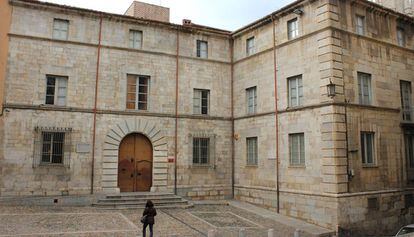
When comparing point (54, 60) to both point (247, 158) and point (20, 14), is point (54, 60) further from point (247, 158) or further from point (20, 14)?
point (247, 158)

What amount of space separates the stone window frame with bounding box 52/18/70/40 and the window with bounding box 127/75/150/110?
3397 millimetres

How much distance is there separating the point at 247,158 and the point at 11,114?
10863 mm

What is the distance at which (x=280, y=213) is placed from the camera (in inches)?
618

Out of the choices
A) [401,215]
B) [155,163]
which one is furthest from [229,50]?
[401,215]

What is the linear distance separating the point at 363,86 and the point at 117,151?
11.2 m

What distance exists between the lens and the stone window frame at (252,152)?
17641 mm

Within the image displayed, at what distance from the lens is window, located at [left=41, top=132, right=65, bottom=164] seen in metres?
15.7

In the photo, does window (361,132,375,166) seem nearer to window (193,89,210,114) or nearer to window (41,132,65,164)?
window (193,89,210,114)

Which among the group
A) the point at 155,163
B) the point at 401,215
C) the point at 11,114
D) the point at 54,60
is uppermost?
the point at 54,60

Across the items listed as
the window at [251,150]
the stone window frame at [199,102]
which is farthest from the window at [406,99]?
the stone window frame at [199,102]

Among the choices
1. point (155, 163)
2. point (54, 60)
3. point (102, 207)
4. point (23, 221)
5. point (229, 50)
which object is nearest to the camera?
point (23, 221)

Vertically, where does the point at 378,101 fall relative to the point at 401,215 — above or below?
Result: above

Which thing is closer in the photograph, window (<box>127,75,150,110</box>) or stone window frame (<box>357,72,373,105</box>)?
stone window frame (<box>357,72,373,105</box>)

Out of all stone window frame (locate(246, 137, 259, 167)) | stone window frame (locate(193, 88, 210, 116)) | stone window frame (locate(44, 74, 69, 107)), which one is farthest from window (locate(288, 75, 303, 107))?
stone window frame (locate(44, 74, 69, 107))
